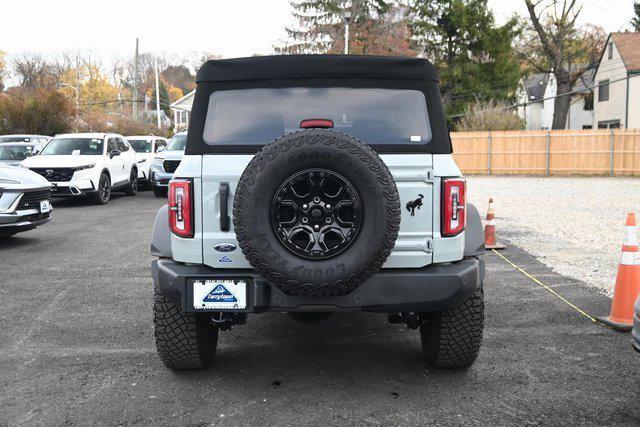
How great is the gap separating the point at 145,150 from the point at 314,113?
19.6 metres

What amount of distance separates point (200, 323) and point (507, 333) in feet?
8.27

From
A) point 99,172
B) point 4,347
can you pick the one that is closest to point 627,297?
point 4,347

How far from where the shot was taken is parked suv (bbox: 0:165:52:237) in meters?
8.94

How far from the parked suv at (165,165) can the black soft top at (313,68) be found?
1386cm

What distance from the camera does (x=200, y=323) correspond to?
414 cm

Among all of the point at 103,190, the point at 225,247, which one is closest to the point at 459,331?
the point at 225,247

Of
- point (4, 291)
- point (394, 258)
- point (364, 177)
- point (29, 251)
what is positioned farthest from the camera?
point (29, 251)

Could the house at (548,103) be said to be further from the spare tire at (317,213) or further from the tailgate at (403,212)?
the spare tire at (317,213)

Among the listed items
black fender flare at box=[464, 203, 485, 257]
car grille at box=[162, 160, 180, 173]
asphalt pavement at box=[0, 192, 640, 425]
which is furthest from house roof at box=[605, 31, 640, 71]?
black fender flare at box=[464, 203, 485, 257]

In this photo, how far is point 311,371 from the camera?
14.2ft

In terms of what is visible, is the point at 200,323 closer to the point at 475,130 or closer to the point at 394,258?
the point at 394,258

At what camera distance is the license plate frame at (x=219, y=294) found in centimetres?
370

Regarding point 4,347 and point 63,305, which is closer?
point 4,347

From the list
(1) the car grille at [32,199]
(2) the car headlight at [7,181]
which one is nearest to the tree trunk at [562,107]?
(1) the car grille at [32,199]
